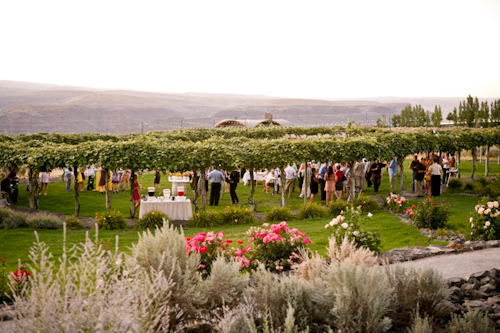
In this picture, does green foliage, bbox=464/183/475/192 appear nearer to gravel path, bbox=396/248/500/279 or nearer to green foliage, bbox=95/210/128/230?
gravel path, bbox=396/248/500/279

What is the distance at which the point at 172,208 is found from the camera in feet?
56.7

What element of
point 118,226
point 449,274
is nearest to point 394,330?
point 449,274

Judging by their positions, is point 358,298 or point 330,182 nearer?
point 358,298

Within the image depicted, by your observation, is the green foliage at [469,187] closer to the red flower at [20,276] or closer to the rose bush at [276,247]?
the rose bush at [276,247]

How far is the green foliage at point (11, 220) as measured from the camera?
616 inches

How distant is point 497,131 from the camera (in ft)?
99.7

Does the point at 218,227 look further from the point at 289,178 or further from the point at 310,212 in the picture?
the point at 289,178

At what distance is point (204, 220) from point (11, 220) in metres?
6.41

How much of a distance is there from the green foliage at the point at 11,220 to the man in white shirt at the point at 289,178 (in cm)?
1269

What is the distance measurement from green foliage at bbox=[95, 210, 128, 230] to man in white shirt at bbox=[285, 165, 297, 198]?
10.2 meters

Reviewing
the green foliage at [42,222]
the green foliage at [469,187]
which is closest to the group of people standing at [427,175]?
the green foliage at [469,187]

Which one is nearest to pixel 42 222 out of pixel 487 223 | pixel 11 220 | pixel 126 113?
pixel 11 220

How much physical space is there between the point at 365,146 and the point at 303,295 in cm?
1661

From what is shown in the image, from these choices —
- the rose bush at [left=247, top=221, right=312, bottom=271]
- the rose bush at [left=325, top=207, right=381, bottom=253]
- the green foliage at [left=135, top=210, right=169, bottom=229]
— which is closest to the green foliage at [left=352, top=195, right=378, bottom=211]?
the green foliage at [left=135, top=210, right=169, bottom=229]
